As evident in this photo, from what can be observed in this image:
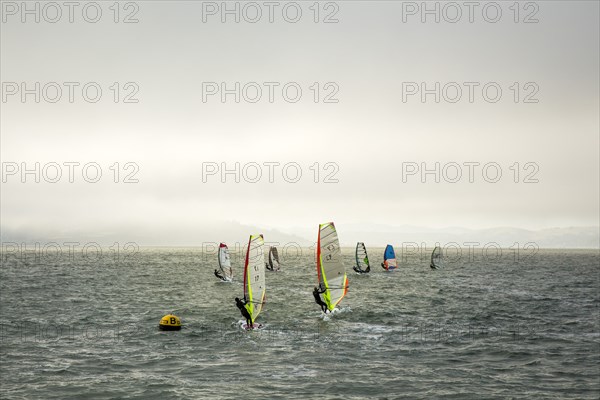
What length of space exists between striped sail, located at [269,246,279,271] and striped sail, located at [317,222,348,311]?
6149 cm

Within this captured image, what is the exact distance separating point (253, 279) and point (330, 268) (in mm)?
7361

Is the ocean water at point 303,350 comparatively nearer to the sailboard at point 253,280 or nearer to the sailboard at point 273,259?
the sailboard at point 253,280

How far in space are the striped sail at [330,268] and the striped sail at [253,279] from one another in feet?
18.8

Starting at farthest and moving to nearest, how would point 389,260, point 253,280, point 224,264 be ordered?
point 389,260, point 224,264, point 253,280

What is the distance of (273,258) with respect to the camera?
105 metres

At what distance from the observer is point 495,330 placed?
117ft

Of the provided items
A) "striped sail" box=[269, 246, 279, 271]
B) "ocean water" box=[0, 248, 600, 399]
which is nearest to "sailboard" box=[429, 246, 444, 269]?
"striped sail" box=[269, 246, 279, 271]

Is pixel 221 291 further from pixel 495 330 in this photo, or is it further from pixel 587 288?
pixel 587 288

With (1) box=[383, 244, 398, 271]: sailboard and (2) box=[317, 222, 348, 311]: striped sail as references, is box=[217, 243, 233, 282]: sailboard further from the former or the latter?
(2) box=[317, 222, 348, 311]: striped sail

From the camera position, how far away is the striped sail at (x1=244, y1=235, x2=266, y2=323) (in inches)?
1369

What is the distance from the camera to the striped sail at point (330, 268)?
39.9 metres

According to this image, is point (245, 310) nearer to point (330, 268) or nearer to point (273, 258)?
point (330, 268)

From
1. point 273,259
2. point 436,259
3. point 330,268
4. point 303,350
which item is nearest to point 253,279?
point 330,268

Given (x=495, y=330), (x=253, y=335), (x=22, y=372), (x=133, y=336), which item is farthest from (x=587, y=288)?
(x=22, y=372)
